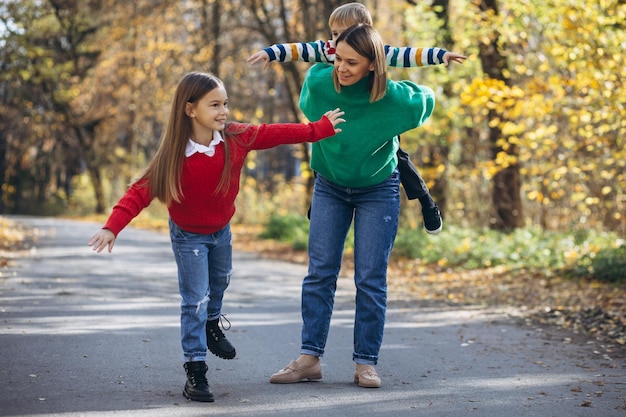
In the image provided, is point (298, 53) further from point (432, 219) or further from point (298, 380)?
point (298, 380)

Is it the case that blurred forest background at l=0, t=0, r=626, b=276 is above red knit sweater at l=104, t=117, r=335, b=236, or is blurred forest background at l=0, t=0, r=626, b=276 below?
above

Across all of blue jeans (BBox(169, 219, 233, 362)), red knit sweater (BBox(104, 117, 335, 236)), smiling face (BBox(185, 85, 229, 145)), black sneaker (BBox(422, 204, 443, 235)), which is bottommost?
blue jeans (BBox(169, 219, 233, 362))

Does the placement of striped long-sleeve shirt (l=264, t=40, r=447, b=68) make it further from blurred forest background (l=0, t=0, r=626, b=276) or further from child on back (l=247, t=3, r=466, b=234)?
blurred forest background (l=0, t=0, r=626, b=276)

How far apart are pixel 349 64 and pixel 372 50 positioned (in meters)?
0.14

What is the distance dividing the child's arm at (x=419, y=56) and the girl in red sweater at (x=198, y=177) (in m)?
0.54

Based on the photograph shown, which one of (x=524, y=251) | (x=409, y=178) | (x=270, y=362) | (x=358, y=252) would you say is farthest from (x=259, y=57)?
(x=524, y=251)

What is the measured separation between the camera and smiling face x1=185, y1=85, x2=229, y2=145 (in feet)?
15.7

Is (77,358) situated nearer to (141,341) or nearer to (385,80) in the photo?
(141,341)

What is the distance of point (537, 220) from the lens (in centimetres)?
1798

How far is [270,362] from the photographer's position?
589 centimetres

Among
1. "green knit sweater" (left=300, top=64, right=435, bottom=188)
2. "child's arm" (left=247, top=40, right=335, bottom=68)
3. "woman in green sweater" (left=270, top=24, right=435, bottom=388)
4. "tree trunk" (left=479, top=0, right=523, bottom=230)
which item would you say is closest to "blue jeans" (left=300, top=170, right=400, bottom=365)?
"woman in green sweater" (left=270, top=24, right=435, bottom=388)

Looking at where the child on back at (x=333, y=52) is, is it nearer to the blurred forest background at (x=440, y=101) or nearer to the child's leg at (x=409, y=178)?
the child's leg at (x=409, y=178)

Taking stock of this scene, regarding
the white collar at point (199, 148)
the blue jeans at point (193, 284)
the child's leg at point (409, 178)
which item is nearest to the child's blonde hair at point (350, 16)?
the child's leg at point (409, 178)

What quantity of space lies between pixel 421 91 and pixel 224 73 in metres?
23.0
